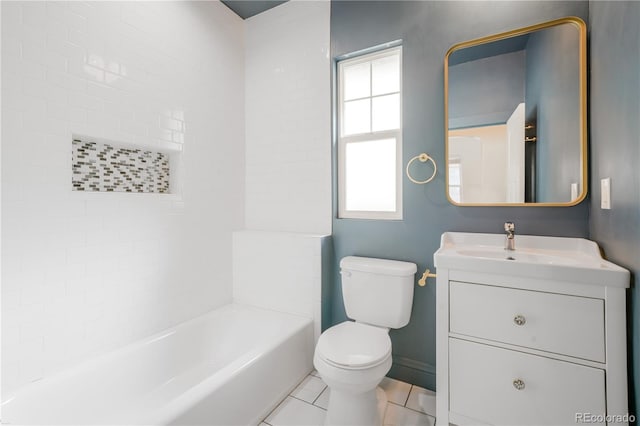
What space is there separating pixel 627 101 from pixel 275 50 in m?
2.19

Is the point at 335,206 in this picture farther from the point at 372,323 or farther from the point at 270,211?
the point at 372,323

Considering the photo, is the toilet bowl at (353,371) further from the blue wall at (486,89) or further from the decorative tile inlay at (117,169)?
the decorative tile inlay at (117,169)

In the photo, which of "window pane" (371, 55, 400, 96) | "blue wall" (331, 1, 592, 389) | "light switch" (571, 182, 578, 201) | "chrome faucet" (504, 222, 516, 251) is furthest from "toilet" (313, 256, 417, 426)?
"window pane" (371, 55, 400, 96)

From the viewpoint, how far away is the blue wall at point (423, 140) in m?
Answer: 1.62

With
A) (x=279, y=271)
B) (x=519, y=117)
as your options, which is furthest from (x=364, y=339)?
(x=519, y=117)

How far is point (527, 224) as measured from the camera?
5.12 feet

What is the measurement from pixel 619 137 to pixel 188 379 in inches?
98.9

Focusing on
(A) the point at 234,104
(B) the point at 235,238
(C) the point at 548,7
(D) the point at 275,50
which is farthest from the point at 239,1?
(C) the point at 548,7

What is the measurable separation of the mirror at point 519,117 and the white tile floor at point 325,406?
1.21 m

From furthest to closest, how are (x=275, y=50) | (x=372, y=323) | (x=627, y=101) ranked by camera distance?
(x=275, y=50) < (x=372, y=323) < (x=627, y=101)

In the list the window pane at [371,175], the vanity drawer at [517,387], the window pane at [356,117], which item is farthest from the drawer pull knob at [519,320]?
the window pane at [356,117]

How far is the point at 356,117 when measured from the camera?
220 cm

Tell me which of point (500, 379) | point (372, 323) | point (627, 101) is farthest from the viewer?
point (372, 323)

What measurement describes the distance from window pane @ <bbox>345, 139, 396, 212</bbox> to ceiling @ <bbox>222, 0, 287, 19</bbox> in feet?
4.37
